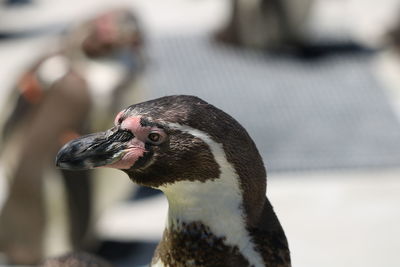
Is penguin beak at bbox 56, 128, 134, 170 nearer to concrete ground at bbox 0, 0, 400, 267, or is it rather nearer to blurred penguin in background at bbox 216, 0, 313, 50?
concrete ground at bbox 0, 0, 400, 267

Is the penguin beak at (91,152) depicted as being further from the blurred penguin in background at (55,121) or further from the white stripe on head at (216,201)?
the blurred penguin in background at (55,121)

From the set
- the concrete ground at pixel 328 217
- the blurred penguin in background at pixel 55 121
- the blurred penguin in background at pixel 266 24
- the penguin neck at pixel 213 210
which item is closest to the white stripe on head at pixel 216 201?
the penguin neck at pixel 213 210

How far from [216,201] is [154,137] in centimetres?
17

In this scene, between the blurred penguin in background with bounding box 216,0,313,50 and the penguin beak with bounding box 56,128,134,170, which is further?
the blurred penguin in background with bounding box 216,0,313,50

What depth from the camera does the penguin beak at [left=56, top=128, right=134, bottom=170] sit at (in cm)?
198

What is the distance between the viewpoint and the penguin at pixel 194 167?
1964 mm

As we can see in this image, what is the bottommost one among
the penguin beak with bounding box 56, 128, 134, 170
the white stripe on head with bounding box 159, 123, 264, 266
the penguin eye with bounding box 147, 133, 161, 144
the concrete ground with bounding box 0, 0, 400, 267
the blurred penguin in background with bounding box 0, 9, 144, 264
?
the concrete ground with bounding box 0, 0, 400, 267

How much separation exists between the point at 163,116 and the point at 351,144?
4.64 m

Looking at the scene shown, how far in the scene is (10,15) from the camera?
10.5m

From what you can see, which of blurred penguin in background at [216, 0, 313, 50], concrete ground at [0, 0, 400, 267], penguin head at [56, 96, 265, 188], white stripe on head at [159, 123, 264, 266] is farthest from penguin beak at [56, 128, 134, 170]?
blurred penguin in background at [216, 0, 313, 50]

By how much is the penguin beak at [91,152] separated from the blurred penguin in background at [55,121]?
2.50 meters

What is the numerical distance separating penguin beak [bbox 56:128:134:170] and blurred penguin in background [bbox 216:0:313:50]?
251 inches

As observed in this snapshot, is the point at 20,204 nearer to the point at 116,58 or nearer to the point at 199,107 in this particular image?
the point at 116,58

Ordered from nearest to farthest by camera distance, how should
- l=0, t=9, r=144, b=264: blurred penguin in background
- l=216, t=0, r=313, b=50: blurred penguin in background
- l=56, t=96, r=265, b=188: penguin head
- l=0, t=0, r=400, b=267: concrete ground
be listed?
l=56, t=96, r=265, b=188: penguin head → l=0, t=9, r=144, b=264: blurred penguin in background → l=0, t=0, r=400, b=267: concrete ground → l=216, t=0, r=313, b=50: blurred penguin in background
